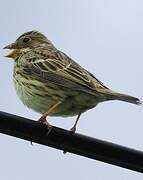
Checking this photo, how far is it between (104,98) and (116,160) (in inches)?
111

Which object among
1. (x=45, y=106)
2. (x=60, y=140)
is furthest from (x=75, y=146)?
(x=45, y=106)

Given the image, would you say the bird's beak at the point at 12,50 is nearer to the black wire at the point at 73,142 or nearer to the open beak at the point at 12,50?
the open beak at the point at 12,50

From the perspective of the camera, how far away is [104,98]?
26.8 ft

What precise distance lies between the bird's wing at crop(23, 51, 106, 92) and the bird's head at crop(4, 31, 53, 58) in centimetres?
72

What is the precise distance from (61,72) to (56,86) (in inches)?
15.7

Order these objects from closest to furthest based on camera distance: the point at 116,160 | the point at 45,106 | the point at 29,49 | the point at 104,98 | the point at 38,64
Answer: the point at 116,160, the point at 104,98, the point at 45,106, the point at 38,64, the point at 29,49

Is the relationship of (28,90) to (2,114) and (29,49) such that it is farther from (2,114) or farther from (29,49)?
(2,114)

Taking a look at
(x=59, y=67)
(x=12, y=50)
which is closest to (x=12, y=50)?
(x=12, y=50)

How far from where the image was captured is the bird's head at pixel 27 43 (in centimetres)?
1077

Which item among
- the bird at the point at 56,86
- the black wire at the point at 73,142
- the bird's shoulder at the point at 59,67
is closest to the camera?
the black wire at the point at 73,142

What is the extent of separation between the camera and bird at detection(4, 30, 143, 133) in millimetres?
8266

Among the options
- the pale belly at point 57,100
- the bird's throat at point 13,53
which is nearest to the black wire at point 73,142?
the pale belly at point 57,100

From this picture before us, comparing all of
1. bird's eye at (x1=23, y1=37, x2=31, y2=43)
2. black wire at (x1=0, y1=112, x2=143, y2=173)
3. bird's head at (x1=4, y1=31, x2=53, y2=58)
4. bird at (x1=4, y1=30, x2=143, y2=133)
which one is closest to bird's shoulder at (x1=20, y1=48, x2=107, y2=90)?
bird at (x1=4, y1=30, x2=143, y2=133)

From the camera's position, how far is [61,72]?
9.02 meters
